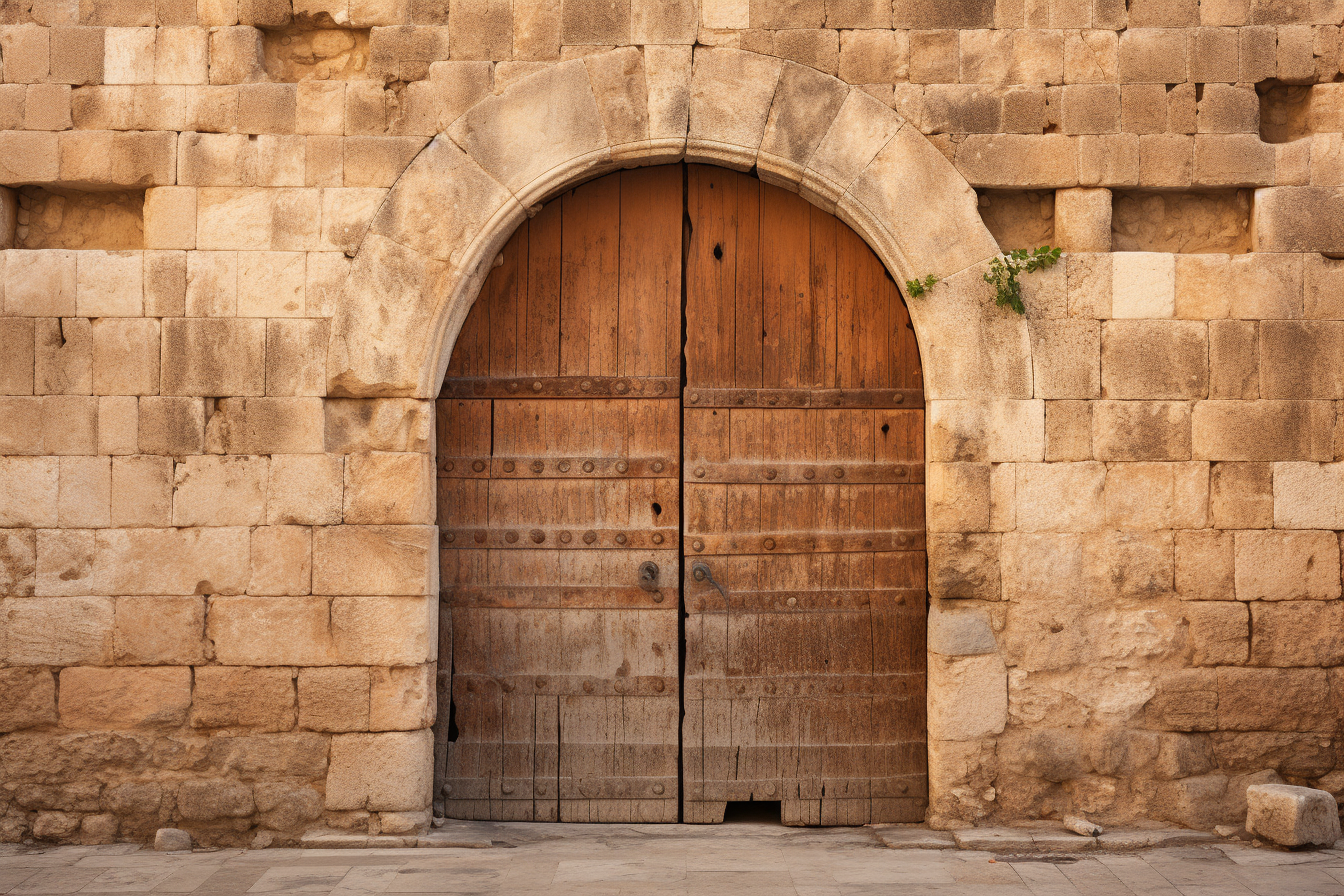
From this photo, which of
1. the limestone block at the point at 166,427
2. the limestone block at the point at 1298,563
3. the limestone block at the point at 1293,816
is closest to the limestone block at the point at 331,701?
the limestone block at the point at 166,427

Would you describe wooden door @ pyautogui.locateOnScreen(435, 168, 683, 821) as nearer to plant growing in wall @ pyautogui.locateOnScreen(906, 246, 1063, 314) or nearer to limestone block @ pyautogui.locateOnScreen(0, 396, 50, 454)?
plant growing in wall @ pyautogui.locateOnScreen(906, 246, 1063, 314)

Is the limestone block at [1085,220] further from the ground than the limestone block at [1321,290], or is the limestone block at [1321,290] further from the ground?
the limestone block at [1085,220]

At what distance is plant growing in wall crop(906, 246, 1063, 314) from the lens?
425 centimetres

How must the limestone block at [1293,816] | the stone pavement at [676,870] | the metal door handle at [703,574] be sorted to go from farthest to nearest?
the metal door handle at [703,574] → the limestone block at [1293,816] → the stone pavement at [676,870]

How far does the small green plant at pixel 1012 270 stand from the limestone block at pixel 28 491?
3.79 meters

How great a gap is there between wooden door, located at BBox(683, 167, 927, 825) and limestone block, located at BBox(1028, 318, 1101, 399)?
1.72ft

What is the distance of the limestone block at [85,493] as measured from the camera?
4234mm

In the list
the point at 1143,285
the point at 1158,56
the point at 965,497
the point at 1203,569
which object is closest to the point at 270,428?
the point at 965,497

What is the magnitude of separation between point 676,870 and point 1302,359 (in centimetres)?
317

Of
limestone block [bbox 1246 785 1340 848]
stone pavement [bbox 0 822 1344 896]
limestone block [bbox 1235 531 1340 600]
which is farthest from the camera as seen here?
limestone block [bbox 1235 531 1340 600]

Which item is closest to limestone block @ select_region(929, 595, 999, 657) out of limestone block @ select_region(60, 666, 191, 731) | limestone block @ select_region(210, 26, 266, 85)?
limestone block @ select_region(60, 666, 191, 731)

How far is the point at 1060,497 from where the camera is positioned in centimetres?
427

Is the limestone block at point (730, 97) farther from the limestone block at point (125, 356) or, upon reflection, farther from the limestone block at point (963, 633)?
the limestone block at point (125, 356)

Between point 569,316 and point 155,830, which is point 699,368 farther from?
point 155,830
